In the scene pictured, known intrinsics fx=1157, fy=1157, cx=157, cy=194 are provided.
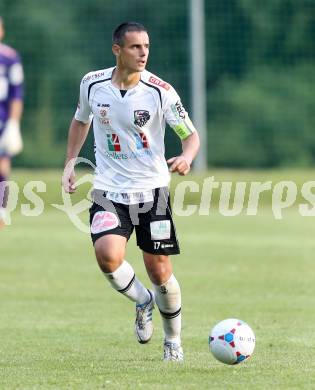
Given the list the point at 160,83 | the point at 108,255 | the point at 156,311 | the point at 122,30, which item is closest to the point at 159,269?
the point at 108,255

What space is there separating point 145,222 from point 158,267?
350 mm

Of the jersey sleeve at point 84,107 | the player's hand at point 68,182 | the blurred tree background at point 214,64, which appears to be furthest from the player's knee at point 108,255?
the blurred tree background at point 214,64

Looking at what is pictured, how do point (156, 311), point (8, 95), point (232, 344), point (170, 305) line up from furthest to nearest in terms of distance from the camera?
point (156, 311)
point (170, 305)
point (232, 344)
point (8, 95)

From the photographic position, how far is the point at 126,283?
28.5 ft

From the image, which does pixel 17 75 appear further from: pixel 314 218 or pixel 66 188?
pixel 314 218

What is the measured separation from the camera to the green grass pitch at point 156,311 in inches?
309

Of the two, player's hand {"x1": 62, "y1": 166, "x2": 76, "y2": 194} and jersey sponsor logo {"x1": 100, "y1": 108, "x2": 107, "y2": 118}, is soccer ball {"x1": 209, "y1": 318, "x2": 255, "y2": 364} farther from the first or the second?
jersey sponsor logo {"x1": 100, "y1": 108, "x2": 107, "y2": 118}

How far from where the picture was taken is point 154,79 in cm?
867

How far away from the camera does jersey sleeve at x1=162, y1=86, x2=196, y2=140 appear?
28.0ft

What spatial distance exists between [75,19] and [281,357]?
27.0 m

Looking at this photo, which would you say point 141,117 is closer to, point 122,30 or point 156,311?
point 122,30

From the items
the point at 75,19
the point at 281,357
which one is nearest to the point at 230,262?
the point at 281,357

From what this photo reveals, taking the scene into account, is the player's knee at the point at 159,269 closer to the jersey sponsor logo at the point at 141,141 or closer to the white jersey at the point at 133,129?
the white jersey at the point at 133,129

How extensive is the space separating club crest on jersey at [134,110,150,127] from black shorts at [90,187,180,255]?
51 centimetres
